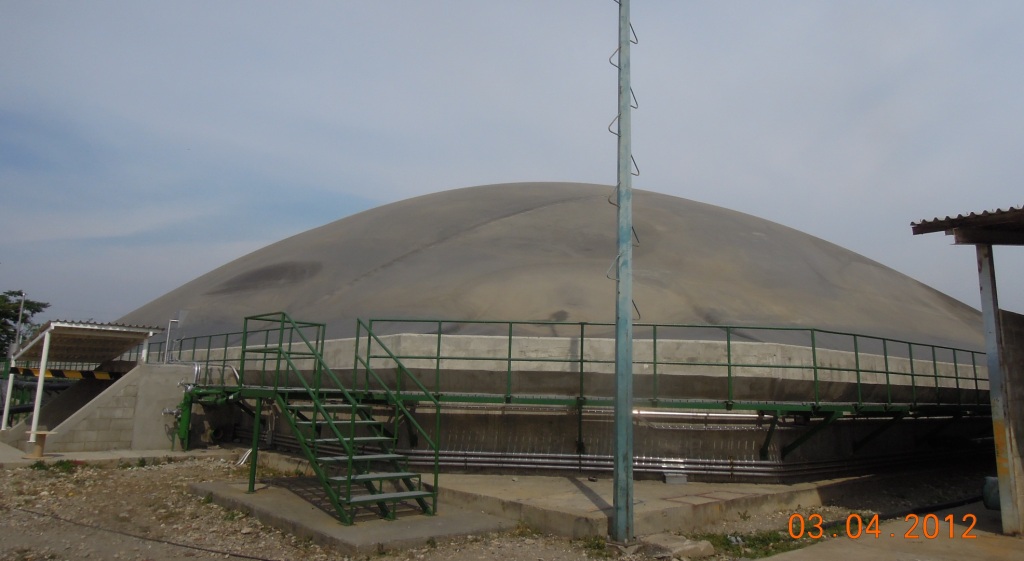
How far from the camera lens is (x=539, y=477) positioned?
11258 mm

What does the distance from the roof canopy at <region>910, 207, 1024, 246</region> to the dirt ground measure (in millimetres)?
4291

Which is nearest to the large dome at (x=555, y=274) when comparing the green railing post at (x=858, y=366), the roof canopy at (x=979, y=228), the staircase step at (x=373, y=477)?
the green railing post at (x=858, y=366)

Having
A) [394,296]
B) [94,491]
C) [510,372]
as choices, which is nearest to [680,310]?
[510,372]

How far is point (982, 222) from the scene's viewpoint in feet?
30.0

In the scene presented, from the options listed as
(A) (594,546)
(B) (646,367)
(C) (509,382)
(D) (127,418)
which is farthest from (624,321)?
(D) (127,418)

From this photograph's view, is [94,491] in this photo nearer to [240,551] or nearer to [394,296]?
[240,551]

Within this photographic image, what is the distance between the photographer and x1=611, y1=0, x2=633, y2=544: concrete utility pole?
783cm

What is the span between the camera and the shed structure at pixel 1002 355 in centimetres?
910

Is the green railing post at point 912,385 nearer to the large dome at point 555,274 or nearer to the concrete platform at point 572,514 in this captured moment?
the large dome at point 555,274

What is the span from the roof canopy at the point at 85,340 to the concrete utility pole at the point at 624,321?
12.0m

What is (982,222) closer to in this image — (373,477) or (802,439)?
(802,439)

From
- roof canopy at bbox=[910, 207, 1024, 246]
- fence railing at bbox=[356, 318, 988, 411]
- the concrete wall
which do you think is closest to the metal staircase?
fence railing at bbox=[356, 318, 988, 411]

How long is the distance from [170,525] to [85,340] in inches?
374

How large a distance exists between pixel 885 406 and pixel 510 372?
661 cm
